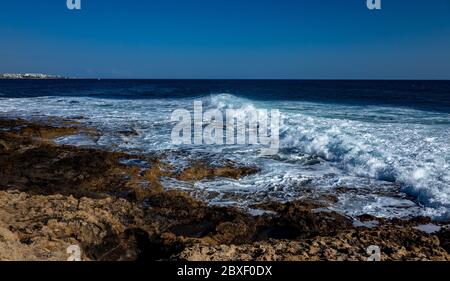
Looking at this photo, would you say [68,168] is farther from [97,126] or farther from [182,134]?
[97,126]

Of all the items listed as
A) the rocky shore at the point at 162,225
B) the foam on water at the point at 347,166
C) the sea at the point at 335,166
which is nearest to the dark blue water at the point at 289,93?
the foam on water at the point at 347,166

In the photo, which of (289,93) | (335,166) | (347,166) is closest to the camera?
(347,166)

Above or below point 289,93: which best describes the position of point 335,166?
below

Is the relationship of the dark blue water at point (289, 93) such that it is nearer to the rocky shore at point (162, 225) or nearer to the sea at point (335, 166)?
the sea at point (335, 166)

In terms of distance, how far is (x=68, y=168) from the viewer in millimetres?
8914

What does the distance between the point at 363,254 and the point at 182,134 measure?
9862mm

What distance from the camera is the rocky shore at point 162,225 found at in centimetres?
478

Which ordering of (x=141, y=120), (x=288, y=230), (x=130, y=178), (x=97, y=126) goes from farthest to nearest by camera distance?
(x=141, y=120)
(x=97, y=126)
(x=130, y=178)
(x=288, y=230)

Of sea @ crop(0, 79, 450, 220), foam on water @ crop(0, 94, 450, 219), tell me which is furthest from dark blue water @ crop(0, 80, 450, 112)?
sea @ crop(0, 79, 450, 220)

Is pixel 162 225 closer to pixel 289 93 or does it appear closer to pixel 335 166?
pixel 335 166

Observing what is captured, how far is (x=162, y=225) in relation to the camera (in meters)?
6.07

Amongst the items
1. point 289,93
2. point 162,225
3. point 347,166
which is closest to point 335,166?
point 347,166

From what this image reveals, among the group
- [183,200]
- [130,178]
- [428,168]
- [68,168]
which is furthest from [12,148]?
[428,168]
